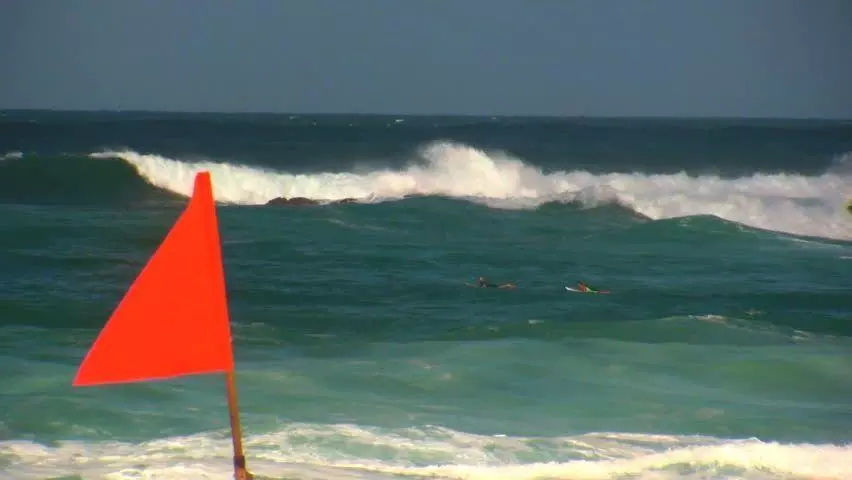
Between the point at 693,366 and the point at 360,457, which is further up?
the point at 693,366

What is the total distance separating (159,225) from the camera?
30484mm

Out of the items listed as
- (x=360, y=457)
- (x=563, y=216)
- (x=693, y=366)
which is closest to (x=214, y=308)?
(x=360, y=457)

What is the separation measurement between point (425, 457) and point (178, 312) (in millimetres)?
4147

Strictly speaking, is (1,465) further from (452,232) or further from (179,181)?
(179,181)

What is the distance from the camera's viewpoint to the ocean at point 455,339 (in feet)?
35.2

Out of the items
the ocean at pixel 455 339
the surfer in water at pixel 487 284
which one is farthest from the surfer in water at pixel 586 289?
the surfer in water at pixel 487 284

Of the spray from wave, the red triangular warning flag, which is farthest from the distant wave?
the red triangular warning flag

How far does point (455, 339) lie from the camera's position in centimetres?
1630

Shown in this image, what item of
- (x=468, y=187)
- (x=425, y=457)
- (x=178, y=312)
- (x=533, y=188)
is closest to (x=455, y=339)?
(x=425, y=457)

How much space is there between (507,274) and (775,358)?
7890 millimetres

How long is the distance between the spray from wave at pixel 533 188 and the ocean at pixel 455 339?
30 centimetres

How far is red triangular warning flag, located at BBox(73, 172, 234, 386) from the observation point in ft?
22.4

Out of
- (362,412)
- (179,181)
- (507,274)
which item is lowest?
(362,412)

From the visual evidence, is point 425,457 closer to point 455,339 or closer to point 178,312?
point 178,312
